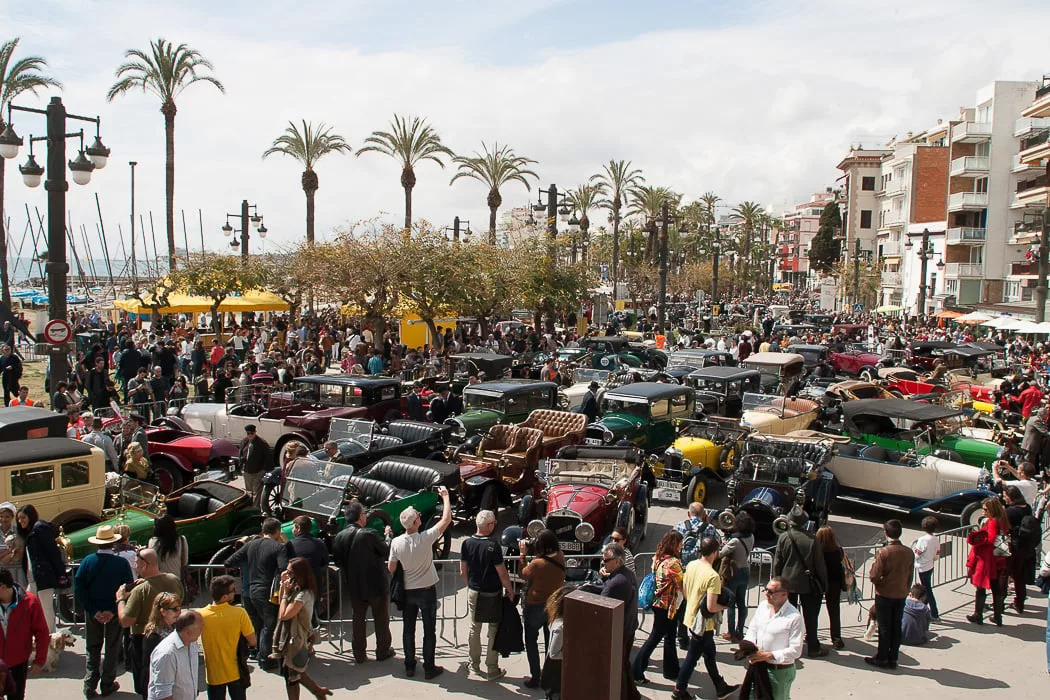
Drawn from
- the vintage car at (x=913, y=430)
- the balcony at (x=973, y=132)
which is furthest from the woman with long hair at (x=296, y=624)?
the balcony at (x=973, y=132)

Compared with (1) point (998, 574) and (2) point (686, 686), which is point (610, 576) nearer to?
(2) point (686, 686)

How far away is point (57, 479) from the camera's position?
1013 cm

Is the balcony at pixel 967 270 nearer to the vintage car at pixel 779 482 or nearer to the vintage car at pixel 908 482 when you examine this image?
the vintage car at pixel 908 482

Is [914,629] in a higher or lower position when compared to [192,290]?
lower

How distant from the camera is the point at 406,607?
778 cm

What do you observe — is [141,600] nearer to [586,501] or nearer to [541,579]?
[541,579]

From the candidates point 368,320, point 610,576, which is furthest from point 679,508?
point 368,320

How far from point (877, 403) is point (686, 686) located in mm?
9746

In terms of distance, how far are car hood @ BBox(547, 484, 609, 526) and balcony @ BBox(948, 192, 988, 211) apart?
5875 centimetres

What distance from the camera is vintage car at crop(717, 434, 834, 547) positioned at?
11328 millimetres

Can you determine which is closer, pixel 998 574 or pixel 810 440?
pixel 998 574

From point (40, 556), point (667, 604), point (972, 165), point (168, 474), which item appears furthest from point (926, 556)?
point (972, 165)

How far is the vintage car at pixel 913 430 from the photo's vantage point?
15.0 metres

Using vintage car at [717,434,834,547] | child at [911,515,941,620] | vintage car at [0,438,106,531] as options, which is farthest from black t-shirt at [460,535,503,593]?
vintage car at [0,438,106,531]
